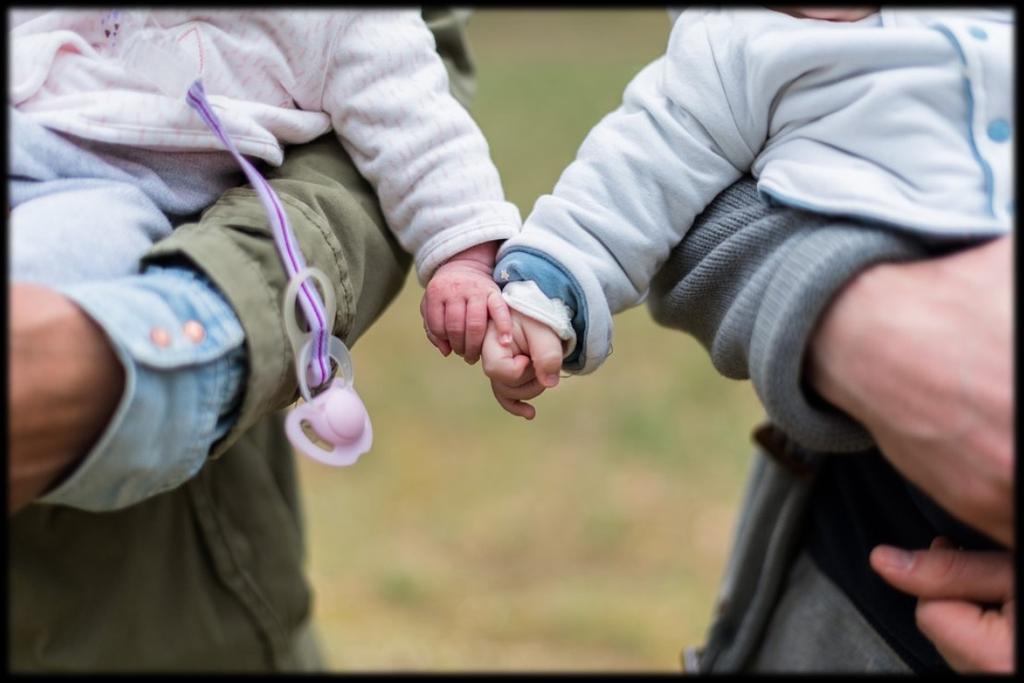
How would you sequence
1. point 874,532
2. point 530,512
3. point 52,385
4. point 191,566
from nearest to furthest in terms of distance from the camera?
1. point 52,385
2. point 874,532
3. point 191,566
4. point 530,512

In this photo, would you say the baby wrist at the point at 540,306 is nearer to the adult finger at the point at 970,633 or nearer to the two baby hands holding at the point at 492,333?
the two baby hands holding at the point at 492,333

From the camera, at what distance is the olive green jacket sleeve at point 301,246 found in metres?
0.51

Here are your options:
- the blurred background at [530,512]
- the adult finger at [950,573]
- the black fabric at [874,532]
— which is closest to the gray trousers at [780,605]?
the black fabric at [874,532]

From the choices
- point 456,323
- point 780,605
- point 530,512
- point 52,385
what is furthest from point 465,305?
point 530,512

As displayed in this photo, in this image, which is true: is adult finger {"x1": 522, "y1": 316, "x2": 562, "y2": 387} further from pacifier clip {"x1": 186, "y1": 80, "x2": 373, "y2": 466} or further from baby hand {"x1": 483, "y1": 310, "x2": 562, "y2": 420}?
pacifier clip {"x1": 186, "y1": 80, "x2": 373, "y2": 466}

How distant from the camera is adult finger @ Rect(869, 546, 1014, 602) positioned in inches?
21.4

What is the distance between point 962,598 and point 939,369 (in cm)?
16

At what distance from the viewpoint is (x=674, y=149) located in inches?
23.9

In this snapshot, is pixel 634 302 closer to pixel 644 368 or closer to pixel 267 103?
pixel 267 103

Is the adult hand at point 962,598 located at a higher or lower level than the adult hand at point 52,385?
lower

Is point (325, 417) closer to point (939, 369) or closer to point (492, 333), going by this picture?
point (492, 333)

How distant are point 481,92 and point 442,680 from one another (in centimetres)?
182

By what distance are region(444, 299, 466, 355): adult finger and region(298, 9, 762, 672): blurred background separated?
0.64 meters

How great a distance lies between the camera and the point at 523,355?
0.60 metres
